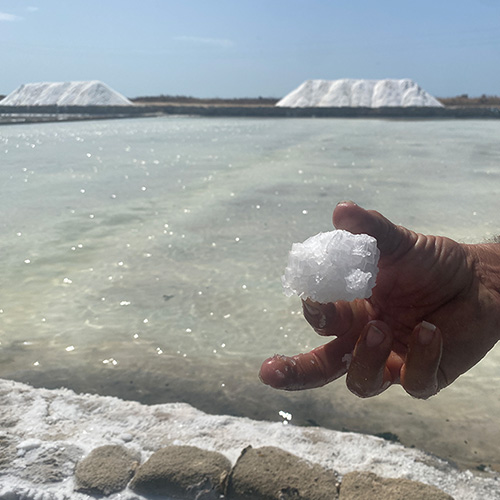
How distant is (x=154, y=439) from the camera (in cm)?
239

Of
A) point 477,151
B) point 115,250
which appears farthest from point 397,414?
point 477,151


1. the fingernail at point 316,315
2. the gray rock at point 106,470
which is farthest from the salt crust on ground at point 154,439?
the fingernail at point 316,315

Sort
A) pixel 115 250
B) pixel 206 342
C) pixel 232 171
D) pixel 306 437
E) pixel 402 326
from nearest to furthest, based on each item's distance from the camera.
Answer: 1. pixel 402 326
2. pixel 306 437
3. pixel 206 342
4. pixel 115 250
5. pixel 232 171

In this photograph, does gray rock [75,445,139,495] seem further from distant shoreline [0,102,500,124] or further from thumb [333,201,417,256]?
distant shoreline [0,102,500,124]

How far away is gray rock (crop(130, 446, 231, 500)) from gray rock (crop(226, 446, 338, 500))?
60 millimetres

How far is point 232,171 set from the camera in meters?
11.0

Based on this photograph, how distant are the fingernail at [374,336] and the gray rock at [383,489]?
1.00 meters

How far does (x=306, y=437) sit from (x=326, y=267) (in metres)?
1.38

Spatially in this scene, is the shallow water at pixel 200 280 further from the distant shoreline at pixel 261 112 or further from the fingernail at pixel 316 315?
the distant shoreline at pixel 261 112

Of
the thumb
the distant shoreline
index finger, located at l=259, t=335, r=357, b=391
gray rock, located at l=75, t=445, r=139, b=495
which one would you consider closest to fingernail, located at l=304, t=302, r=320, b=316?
index finger, located at l=259, t=335, r=357, b=391

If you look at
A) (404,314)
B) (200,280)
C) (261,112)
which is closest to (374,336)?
(404,314)

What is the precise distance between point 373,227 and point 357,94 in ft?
265

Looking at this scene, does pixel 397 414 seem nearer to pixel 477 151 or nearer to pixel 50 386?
pixel 50 386

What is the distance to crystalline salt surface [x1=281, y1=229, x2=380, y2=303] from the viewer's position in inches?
51.6
